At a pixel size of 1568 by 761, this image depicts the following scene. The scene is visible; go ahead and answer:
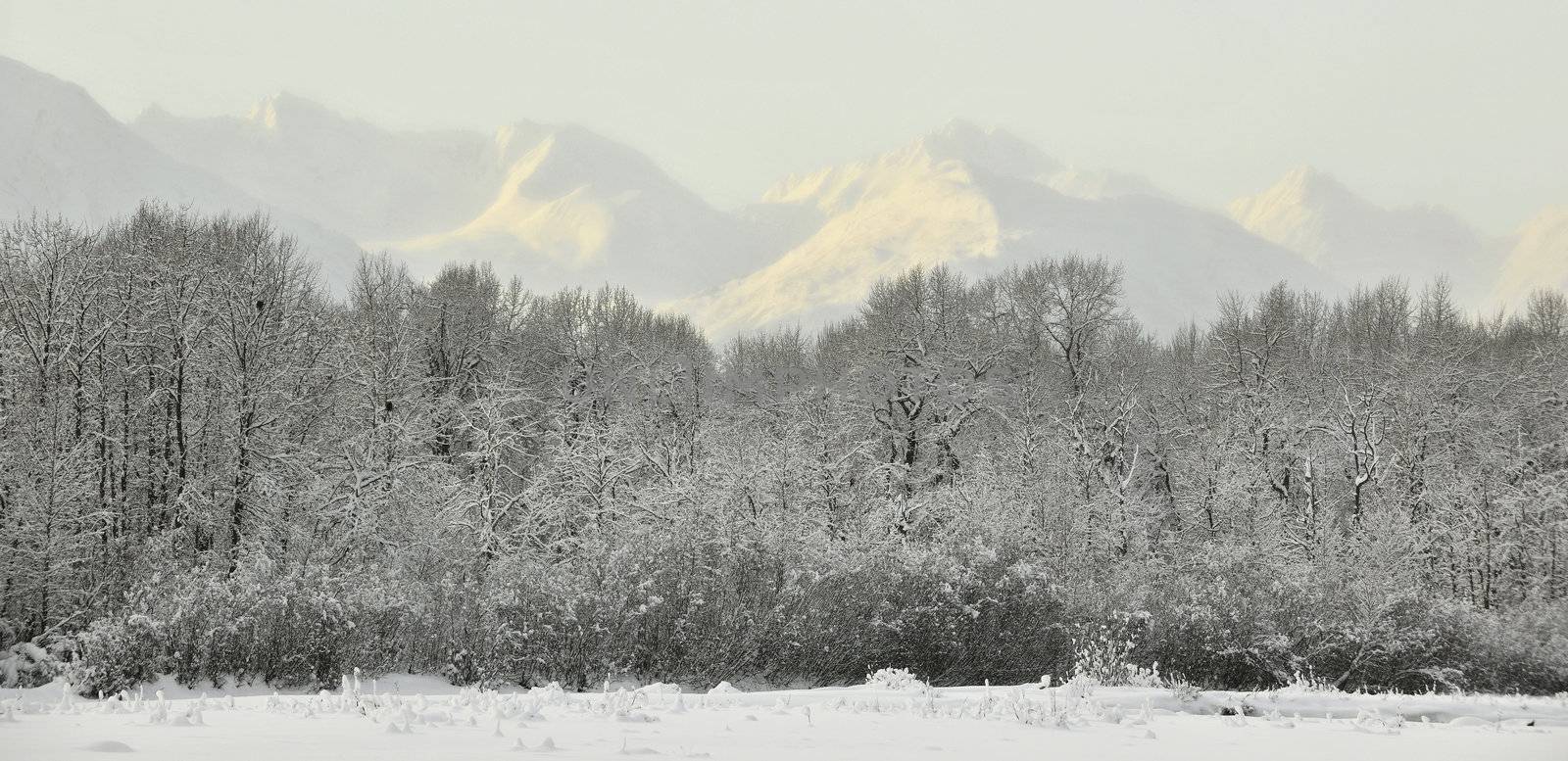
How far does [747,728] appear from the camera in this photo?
→ 8.73 metres

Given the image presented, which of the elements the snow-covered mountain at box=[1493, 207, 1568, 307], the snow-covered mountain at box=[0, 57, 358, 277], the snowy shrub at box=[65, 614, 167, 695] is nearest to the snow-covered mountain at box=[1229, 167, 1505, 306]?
the snow-covered mountain at box=[1493, 207, 1568, 307]

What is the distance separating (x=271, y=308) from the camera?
2820cm

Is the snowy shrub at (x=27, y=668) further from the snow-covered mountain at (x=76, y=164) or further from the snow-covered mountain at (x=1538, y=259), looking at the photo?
the snow-covered mountain at (x=76, y=164)

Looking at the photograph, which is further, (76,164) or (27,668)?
(76,164)

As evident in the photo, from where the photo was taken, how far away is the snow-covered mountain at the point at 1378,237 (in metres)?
35.4

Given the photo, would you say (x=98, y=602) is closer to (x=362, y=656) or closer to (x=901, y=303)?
(x=362, y=656)

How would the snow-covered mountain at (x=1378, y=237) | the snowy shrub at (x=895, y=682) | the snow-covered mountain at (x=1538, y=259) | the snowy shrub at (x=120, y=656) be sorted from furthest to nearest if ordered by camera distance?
the snow-covered mountain at (x=1378, y=237) < the snow-covered mountain at (x=1538, y=259) < the snowy shrub at (x=120, y=656) < the snowy shrub at (x=895, y=682)

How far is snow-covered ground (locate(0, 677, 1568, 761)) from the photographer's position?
7.04 metres

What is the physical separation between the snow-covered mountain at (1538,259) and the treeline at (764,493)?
1.52m

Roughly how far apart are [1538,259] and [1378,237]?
23.0m

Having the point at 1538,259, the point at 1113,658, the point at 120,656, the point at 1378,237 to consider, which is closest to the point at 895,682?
the point at 1113,658

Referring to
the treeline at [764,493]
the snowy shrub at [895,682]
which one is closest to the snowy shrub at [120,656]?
the treeline at [764,493]

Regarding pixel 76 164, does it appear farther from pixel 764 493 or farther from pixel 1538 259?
pixel 1538 259

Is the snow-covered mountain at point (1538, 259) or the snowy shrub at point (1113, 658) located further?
the snow-covered mountain at point (1538, 259)
